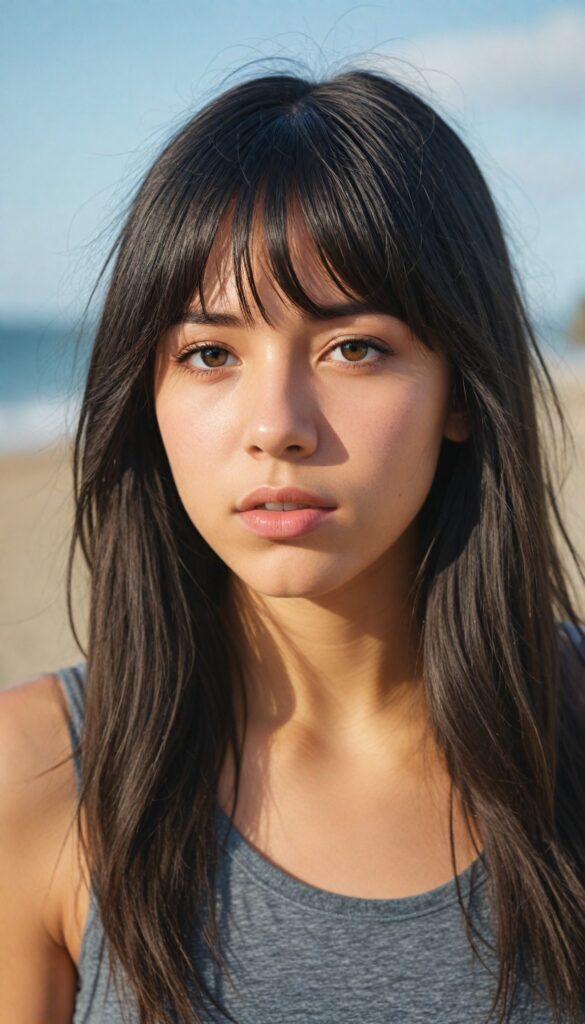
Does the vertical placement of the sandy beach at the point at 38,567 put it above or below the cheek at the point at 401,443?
above

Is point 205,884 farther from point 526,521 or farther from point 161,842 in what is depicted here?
point 526,521

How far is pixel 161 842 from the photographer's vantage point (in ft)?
6.50

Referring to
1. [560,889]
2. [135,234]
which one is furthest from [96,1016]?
[135,234]

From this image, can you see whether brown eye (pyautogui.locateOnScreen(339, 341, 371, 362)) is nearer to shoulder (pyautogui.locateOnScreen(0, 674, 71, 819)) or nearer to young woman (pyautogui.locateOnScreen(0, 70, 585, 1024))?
young woman (pyautogui.locateOnScreen(0, 70, 585, 1024))

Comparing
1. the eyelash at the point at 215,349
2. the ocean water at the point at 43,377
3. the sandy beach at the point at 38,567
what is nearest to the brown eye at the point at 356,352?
the eyelash at the point at 215,349

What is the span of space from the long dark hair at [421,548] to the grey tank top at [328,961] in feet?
0.13

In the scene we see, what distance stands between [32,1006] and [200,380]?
1036mm

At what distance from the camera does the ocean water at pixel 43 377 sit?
234 cm

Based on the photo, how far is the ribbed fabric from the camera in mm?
1893

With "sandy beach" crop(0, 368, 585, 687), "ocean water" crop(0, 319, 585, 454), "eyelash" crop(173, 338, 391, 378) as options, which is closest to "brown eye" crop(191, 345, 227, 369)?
"eyelash" crop(173, 338, 391, 378)

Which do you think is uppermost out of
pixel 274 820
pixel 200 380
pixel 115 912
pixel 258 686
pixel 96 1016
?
pixel 200 380

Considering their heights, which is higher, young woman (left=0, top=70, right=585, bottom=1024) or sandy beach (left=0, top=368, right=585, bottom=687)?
sandy beach (left=0, top=368, right=585, bottom=687)

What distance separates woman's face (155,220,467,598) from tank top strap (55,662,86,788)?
0.43 metres

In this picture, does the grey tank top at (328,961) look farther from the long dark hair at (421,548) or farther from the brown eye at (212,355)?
the brown eye at (212,355)
